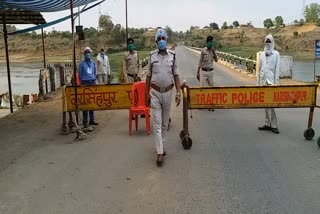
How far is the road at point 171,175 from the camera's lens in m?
5.02

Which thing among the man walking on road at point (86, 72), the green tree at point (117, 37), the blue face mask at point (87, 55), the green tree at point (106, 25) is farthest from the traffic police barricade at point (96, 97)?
the green tree at point (106, 25)

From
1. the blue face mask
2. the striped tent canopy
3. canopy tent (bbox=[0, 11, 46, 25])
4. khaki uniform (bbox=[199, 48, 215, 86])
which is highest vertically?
the striped tent canopy

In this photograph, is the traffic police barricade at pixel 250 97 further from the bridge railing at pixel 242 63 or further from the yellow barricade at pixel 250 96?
the bridge railing at pixel 242 63

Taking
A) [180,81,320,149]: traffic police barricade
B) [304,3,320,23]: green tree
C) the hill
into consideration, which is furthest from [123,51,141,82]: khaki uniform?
[304,3,320,23]: green tree

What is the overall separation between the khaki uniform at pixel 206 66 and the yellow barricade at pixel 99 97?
356 centimetres

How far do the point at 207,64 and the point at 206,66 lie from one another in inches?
2.5

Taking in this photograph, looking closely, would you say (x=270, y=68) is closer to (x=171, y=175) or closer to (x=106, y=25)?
(x=171, y=175)

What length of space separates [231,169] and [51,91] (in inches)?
534

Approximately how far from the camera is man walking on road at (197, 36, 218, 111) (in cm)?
1206

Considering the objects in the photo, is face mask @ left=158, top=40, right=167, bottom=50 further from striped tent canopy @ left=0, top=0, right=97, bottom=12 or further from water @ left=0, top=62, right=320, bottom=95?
water @ left=0, top=62, right=320, bottom=95

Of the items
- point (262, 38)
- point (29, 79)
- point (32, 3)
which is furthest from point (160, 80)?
point (262, 38)

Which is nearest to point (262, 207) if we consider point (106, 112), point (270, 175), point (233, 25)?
point (270, 175)

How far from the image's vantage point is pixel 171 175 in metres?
6.07

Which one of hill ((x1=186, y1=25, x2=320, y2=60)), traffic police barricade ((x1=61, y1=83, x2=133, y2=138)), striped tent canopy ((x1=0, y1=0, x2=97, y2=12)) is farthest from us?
hill ((x1=186, y1=25, x2=320, y2=60))
